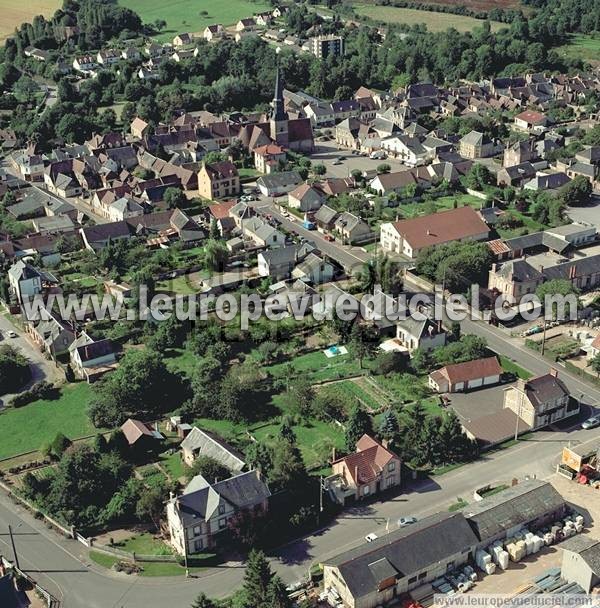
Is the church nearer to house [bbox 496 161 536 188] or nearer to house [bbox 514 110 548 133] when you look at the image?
house [bbox 496 161 536 188]

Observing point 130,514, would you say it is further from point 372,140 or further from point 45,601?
point 372,140

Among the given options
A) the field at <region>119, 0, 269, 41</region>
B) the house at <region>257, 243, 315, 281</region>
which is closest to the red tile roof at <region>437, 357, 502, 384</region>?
the house at <region>257, 243, 315, 281</region>

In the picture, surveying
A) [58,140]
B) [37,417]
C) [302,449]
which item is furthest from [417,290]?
[58,140]

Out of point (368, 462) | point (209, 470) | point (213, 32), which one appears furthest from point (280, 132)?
point (213, 32)

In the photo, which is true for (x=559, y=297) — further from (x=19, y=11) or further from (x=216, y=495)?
(x=19, y=11)

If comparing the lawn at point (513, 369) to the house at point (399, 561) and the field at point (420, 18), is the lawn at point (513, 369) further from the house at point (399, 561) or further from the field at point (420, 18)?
the field at point (420, 18)

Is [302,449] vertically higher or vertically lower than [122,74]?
lower
